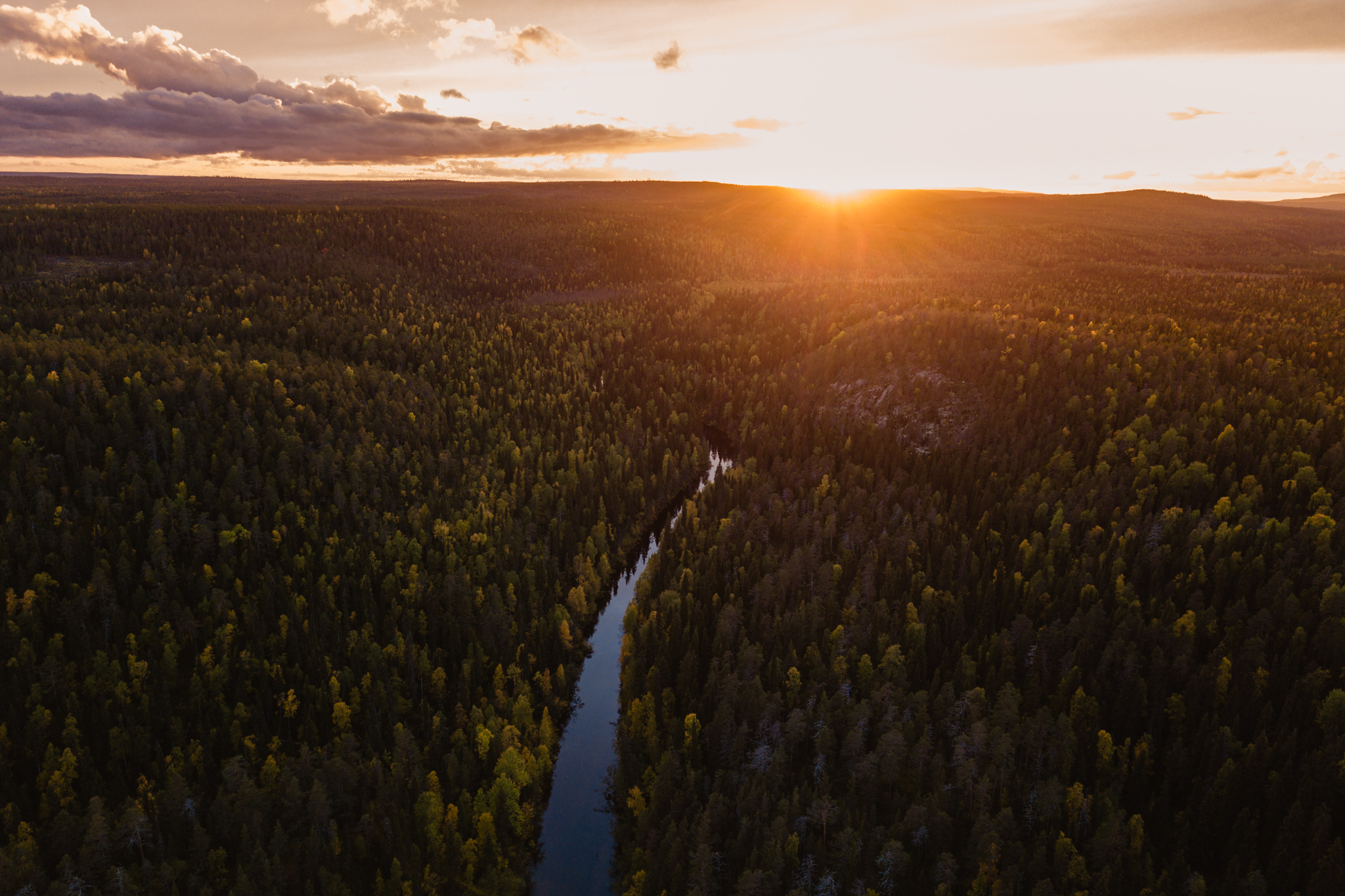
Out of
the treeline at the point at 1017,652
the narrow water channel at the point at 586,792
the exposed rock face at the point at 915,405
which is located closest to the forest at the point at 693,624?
the treeline at the point at 1017,652

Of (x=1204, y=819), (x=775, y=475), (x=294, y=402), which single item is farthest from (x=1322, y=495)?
(x=294, y=402)

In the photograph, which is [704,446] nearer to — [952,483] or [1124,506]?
[952,483]

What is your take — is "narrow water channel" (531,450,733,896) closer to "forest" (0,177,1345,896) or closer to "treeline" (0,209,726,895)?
"forest" (0,177,1345,896)

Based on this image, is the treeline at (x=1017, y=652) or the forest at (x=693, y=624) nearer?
the treeline at (x=1017, y=652)

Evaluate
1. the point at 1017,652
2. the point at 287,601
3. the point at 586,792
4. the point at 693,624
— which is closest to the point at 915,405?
the point at 1017,652

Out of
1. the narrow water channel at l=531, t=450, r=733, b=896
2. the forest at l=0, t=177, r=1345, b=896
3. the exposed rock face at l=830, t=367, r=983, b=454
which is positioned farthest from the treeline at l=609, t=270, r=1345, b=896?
the narrow water channel at l=531, t=450, r=733, b=896

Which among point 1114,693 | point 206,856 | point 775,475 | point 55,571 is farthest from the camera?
point 775,475

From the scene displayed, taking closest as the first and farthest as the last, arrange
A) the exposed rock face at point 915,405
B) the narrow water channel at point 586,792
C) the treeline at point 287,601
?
the treeline at point 287,601
the narrow water channel at point 586,792
the exposed rock face at point 915,405

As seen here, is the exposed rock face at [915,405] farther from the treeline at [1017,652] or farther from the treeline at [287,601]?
the treeline at [287,601]
